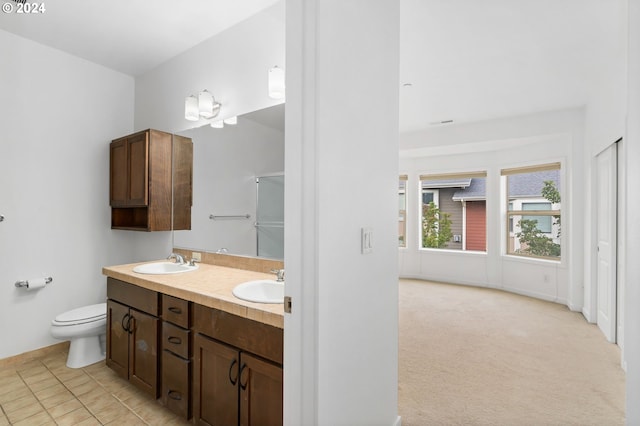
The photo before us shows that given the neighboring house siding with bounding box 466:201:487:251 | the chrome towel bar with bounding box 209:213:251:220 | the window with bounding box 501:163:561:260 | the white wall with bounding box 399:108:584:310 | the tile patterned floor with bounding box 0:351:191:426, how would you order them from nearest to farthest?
the tile patterned floor with bounding box 0:351:191:426 < the chrome towel bar with bounding box 209:213:251:220 < the white wall with bounding box 399:108:584:310 < the window with bounding box 501:163:561:260 < the neighboring house siding with bounding box 466:201:487:251

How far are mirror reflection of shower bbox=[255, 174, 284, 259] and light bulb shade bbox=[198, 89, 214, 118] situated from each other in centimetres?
77

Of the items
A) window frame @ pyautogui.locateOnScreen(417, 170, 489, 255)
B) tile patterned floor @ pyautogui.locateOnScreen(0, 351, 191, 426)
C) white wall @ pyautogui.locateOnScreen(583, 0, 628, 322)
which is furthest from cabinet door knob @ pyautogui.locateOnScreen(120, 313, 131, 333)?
window frame @ pyautogui.locateOnScreen(417, 170, 489, 255)

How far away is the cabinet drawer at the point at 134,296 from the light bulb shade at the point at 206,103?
1382 millimetres

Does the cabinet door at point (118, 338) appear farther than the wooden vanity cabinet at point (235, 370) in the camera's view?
Yes

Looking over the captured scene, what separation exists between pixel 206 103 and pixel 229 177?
63 centimetres

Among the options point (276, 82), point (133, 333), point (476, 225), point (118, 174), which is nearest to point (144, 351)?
point (133, 333)

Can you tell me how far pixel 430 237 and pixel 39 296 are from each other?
18.1ft

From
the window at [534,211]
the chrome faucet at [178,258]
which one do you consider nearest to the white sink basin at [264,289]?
the chrome faucet at [178,258]

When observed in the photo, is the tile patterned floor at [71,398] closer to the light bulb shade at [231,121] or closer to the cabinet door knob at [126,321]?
the cabinet door knob at [126,321]

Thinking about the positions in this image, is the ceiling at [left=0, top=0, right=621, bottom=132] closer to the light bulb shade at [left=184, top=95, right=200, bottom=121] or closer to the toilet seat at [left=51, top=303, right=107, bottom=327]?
the light bulb shade at [left=184, top=95, right=200, bottom=121]

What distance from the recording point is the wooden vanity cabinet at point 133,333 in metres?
2.01

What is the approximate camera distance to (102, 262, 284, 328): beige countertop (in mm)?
1460

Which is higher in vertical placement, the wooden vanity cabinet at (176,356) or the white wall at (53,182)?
the white wall at (53,182)

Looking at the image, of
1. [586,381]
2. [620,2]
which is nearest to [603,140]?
[620,2]
